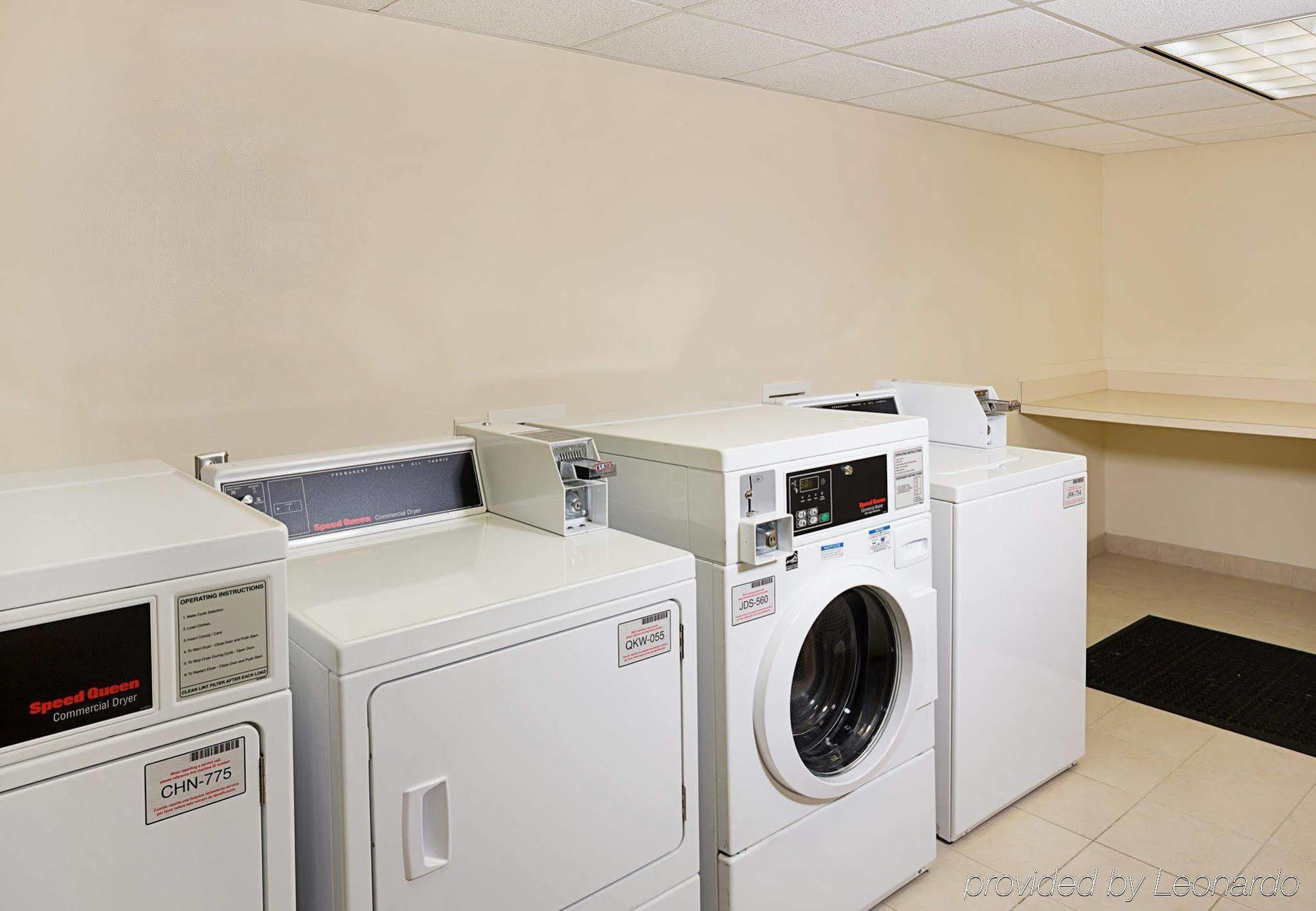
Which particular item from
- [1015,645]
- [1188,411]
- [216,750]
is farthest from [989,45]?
[216,750]

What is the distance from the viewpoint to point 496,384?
3000 millimetres

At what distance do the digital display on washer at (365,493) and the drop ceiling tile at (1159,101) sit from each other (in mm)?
3087

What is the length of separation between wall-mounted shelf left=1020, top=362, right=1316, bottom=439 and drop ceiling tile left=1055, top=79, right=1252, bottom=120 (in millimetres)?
1390

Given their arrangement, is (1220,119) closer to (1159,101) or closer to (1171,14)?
(1159,101)

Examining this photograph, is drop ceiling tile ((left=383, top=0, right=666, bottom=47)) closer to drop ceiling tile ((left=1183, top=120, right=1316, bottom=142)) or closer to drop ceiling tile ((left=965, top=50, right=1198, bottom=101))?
drop ceiling tile ((left=965, top=50, right=1198, bottom=101))

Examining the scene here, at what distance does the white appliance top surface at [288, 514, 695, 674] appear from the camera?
157 centimetres

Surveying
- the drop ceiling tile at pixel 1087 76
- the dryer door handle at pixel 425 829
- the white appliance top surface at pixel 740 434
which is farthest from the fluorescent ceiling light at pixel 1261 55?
the dryer door handle at pixel 425 829

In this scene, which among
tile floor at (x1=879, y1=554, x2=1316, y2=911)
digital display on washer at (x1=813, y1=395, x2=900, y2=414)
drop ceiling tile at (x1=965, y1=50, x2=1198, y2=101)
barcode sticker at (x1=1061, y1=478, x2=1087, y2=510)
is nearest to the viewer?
tile floor at (x1=879, y1=554, x2=1316, y2=911)

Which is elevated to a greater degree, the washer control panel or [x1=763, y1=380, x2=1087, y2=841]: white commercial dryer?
the washer control panel

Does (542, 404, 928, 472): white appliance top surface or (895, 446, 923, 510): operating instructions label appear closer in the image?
(542, 404, 928, 472): white appliance top surface

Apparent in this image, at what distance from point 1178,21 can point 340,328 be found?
8.46 ft

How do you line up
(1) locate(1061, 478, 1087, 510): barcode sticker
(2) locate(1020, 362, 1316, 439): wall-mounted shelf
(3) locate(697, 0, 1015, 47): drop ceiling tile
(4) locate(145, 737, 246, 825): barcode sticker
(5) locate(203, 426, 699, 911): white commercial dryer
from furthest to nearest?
(2) locate(1020, 362, 1316, 439): wall-mounted shelf, (1) locate(1061, 478, 1087, 510): barcode sticker, (3) locate(697, 0, 1015, 47): drop ceiling tile, (5) locate(203, 426, 699, 911): white commercial dryer, (4) locate(145, 737, 246, 825): barcode sticker

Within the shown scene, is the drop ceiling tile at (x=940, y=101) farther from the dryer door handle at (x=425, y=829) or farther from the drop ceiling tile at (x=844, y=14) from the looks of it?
the dryer door handle at (x=425, y=829)

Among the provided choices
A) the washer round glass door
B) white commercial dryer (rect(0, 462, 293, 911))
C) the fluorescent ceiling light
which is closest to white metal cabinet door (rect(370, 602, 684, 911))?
white commercial dryer (rect(0, 462, 293, 911))
